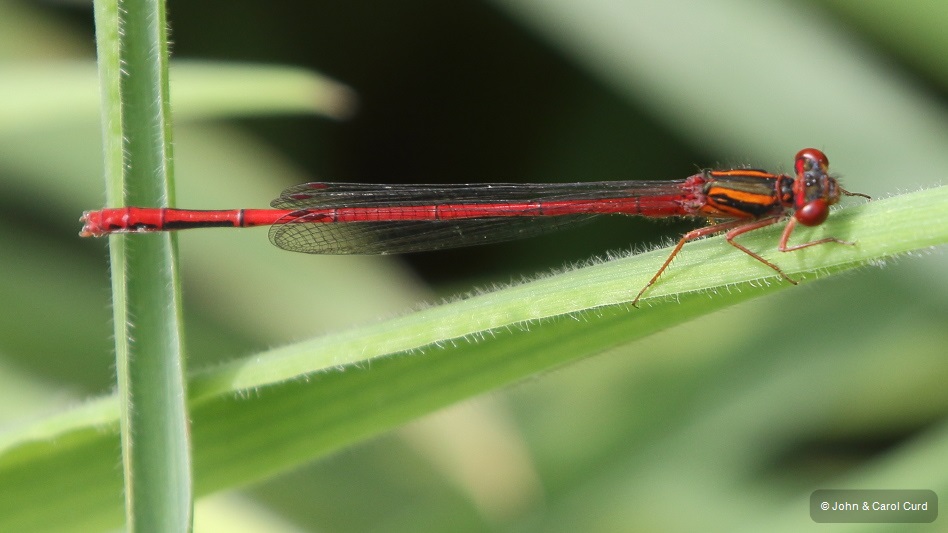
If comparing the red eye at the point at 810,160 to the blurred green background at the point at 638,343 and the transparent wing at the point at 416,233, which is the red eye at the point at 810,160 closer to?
the blurred green background at the point at 638,343

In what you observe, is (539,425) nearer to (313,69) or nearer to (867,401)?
(867,401)

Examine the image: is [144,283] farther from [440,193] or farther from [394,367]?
[440,193]

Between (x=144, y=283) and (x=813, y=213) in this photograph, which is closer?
(x=144, y=283)

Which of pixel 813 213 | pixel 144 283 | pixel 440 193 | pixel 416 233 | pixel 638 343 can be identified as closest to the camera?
pixel 144 283

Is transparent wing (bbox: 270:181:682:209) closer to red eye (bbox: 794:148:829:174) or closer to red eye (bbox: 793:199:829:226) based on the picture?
red eye (bbox: 794:148:829:174)

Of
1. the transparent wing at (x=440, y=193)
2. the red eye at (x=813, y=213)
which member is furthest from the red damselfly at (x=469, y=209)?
the red eye at (x=813, y=213)

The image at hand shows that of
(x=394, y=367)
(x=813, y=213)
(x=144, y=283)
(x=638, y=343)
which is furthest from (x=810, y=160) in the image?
(x=144, y=283)
